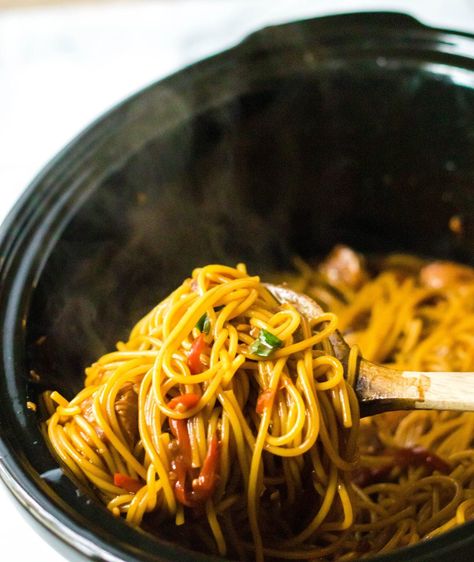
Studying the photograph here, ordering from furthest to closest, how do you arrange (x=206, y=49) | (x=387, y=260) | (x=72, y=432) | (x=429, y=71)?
(x=206, y=49) < (x=387, y=260) < (x=429, y=71) < (x=72, y=432)

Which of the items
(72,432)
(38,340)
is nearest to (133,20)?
(38,340)

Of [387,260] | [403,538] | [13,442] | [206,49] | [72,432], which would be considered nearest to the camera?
[13,442]

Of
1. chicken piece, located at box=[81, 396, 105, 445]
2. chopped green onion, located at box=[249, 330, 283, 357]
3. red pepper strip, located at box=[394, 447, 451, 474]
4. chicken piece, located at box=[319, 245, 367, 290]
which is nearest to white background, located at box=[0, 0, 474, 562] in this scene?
chicken piece, located at box=[319, 245, 367, 290]

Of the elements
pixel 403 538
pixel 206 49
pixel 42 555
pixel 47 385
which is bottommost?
pixel 42 555

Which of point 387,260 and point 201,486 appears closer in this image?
point 201,486

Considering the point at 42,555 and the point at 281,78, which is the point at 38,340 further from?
the point at 281,78

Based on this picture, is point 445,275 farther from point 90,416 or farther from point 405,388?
point 90,416

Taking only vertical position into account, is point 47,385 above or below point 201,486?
above

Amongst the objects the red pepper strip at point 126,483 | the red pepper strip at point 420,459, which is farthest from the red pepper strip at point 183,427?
the red pepper strip at point 420,459
